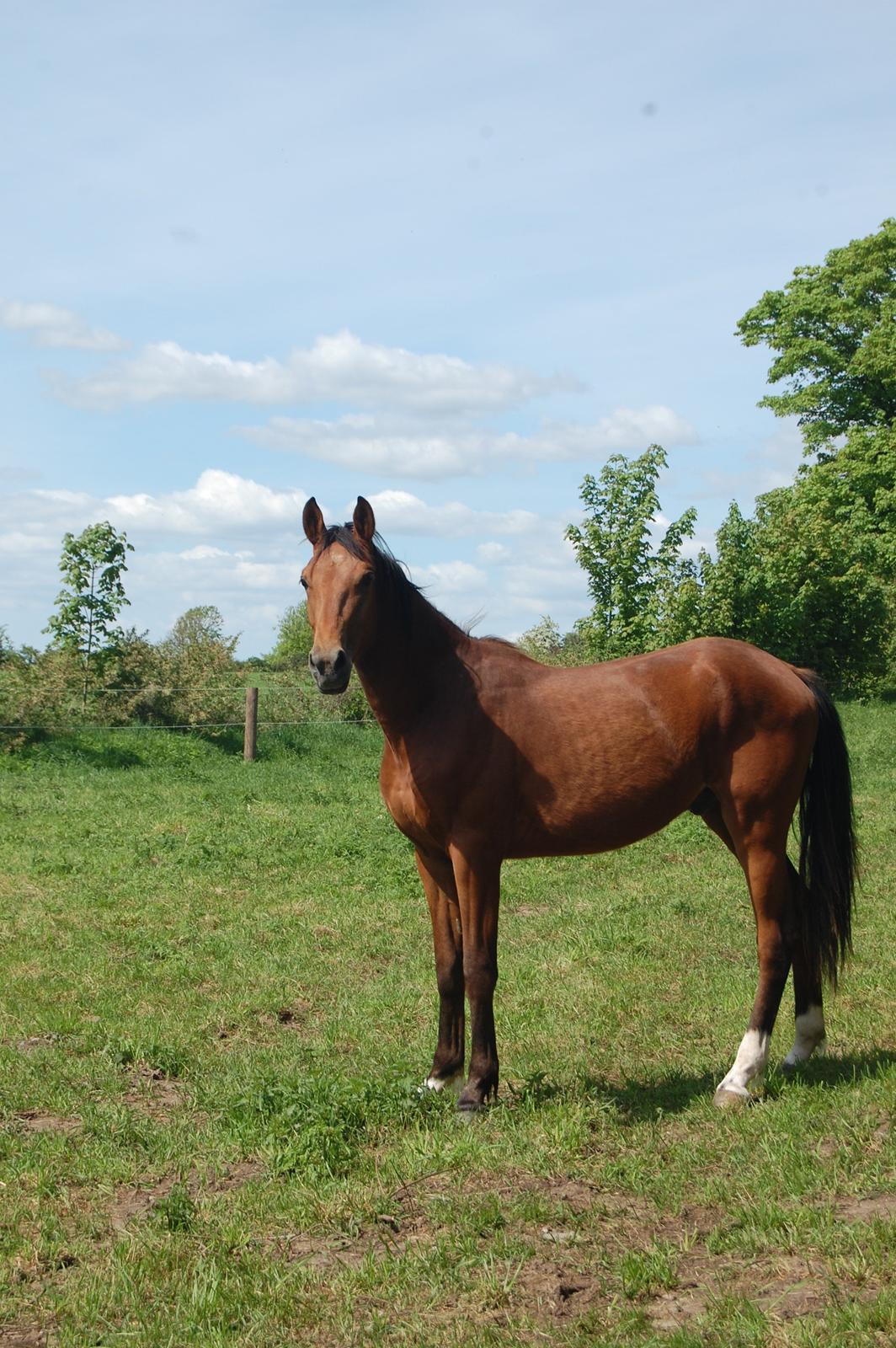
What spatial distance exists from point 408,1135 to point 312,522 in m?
2.64

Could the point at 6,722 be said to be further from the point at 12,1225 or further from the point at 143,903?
the point at 12,1225

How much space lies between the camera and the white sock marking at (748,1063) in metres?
5.09

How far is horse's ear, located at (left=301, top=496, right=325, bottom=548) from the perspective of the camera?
5102mm

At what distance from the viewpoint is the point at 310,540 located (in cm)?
514

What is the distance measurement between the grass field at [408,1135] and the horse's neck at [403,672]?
1608 mm

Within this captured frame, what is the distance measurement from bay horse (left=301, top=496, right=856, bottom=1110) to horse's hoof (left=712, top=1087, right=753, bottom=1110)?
1 centimetres

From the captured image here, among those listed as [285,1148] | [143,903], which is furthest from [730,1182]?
[143,903]

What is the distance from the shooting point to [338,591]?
4824 millimetres

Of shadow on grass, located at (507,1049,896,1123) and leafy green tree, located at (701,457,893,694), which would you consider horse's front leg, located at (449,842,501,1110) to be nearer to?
shadow on grass, located at (507,1049,896,1123)

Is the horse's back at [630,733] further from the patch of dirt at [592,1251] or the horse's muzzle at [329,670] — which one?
the patch of dirt at [592,1251]

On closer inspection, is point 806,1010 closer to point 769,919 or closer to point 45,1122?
point 769,919

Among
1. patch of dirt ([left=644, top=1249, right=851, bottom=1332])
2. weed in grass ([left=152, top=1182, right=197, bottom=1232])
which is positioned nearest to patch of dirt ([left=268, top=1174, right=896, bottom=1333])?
patch of dirt ([left=644, top=1249, right=851, bottom=1332])

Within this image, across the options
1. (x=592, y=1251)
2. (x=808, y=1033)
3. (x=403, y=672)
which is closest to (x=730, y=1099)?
(x=808, y=1033)

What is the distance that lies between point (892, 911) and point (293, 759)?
38.4 feet
